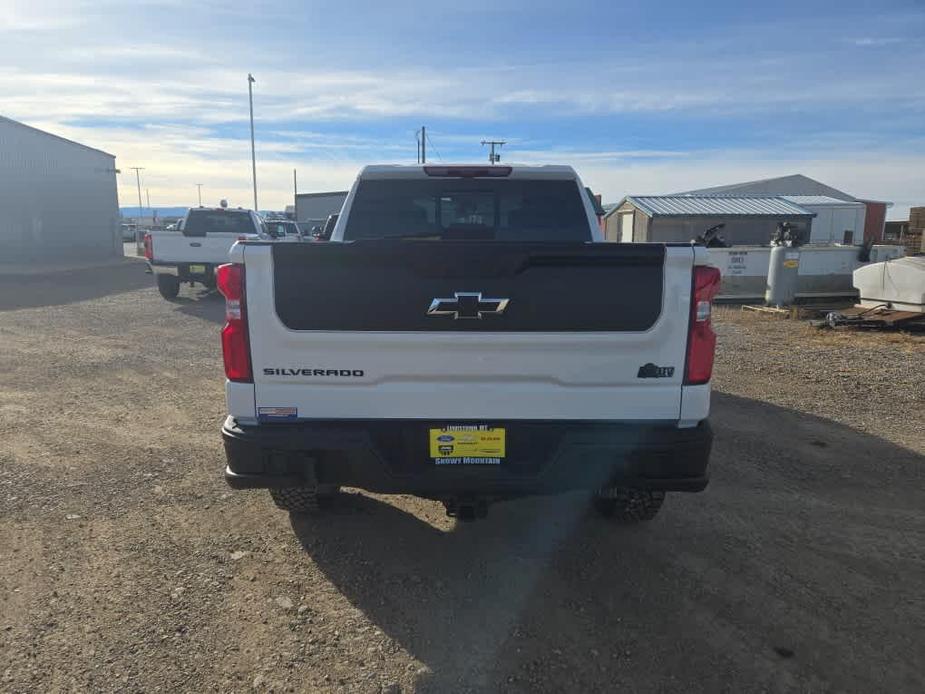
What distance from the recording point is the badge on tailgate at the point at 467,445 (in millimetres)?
2881

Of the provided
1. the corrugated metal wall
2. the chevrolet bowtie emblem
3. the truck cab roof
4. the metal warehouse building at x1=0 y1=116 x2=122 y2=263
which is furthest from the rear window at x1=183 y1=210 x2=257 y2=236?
the metal warehouse building at x1=0 y1=116 x2=122 y2=263

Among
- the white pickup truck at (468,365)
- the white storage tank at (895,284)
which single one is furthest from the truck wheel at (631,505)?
the white storage tank at (895,284)

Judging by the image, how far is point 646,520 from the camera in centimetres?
395

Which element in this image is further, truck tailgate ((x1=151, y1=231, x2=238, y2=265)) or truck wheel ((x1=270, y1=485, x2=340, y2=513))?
truck tailgate ((x1=151, y1=231, x2=238, y2=265))

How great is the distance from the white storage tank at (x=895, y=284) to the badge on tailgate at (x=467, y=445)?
10.7 m

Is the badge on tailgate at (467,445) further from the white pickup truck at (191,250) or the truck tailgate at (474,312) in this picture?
the white pickup truck at (191,250)

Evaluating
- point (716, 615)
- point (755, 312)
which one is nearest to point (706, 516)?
point (716, 615)

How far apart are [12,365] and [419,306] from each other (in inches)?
311

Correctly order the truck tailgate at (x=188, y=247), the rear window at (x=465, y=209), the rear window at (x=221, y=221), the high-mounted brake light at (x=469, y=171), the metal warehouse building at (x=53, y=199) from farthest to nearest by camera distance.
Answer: the metal warehouse building at (x=53, y=199) → the rear window at (x=221, y=221) → the truck tailgate at (x=188, y=247) → the rear window at (x=465, y=209) → the high-mounted brake light at (x=469, y=171)

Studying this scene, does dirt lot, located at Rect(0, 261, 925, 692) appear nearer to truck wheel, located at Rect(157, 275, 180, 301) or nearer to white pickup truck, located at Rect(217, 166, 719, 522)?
white pickup truck, located at Rect(217, 166, 719, 522)

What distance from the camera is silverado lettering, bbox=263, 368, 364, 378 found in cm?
283

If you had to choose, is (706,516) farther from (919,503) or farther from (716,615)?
(919,503)

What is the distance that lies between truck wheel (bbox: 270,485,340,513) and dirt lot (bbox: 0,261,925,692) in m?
0.14

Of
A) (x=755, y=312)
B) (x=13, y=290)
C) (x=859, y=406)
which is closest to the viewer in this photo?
(x=859, y=406)
